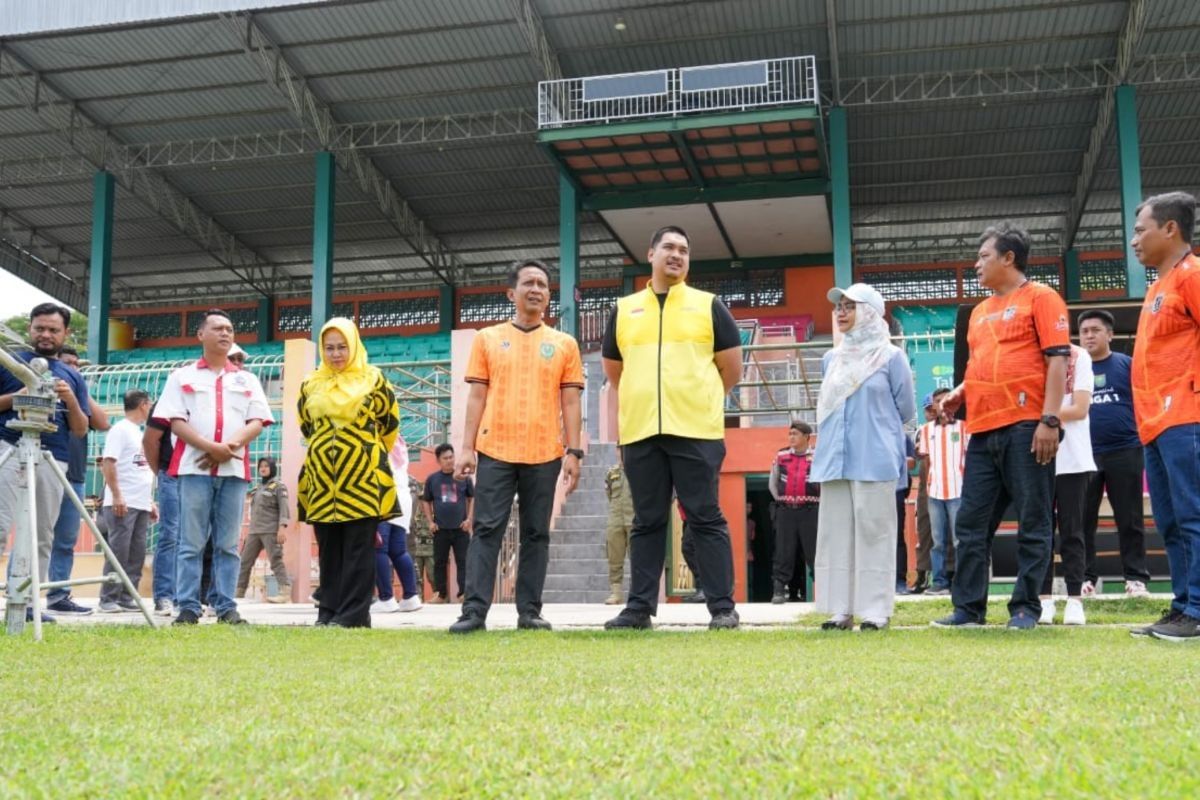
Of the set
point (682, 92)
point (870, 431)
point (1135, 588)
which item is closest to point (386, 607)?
point (870, 431)

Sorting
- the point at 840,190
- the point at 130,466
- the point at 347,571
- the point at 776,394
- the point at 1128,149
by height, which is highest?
the point at 1128,149

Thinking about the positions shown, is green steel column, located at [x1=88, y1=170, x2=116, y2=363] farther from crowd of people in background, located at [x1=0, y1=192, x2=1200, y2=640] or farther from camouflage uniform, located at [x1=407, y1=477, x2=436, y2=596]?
crowd of people in background, located at [x1=0, y1=192, x2=1200, y2=640]

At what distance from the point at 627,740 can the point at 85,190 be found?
27743mm

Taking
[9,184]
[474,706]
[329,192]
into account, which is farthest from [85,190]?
[474,706]

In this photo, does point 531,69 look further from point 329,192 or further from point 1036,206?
point 1036,206

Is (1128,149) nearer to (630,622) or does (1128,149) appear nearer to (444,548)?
(444,548)

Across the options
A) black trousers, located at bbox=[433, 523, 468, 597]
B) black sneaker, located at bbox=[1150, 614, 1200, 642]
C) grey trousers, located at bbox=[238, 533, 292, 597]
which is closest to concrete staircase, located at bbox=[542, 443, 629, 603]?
black trousers, located at bbox=[433, 523, 468, 597]

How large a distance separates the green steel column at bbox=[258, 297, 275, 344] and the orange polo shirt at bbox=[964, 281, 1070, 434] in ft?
98.4

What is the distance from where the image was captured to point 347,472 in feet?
17.6

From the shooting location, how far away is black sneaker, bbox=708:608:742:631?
4809 millimetres

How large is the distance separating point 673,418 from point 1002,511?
4.89 feet

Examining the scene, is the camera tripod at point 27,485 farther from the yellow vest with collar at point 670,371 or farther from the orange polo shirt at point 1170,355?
the orange polo shirt at point 1170,355

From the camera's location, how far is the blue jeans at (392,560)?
7949 mm

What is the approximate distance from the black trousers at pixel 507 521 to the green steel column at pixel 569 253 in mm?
16635
